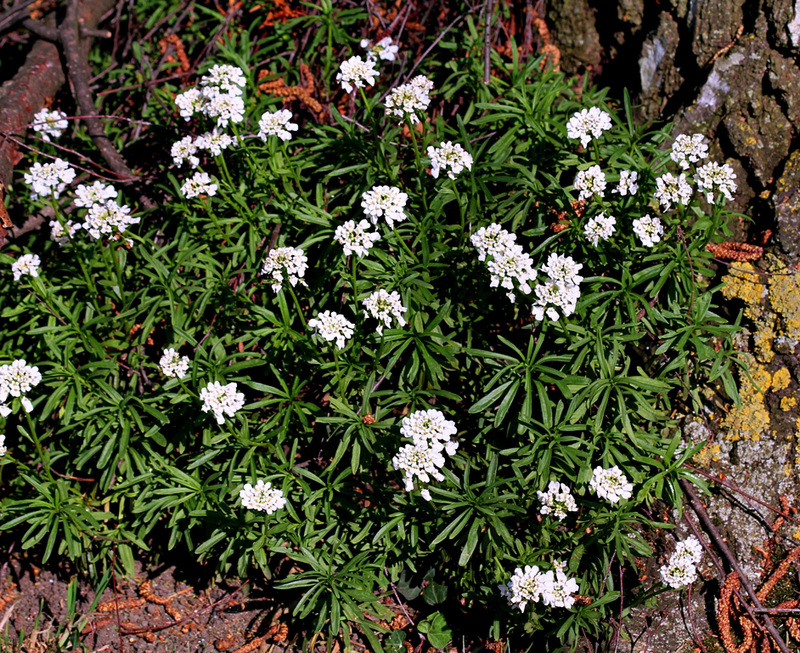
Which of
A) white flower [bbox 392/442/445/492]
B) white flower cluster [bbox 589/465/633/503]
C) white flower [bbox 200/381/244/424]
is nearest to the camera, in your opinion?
white flower [bbox 392/442/445/492]

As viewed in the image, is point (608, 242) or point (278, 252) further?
point (608, 242)

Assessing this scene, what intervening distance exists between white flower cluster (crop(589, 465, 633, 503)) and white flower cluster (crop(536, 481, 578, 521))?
122mm

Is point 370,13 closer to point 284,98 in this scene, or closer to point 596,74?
point 284,98

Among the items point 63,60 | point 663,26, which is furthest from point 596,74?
point 63,60

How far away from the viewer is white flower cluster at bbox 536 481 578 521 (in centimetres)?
285

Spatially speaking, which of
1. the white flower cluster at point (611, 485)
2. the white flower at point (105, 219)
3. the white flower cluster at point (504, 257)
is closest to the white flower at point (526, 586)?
the white flower cluster at point (611, 485)

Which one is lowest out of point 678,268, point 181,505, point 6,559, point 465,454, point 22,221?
point 6,559

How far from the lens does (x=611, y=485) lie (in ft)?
9.28

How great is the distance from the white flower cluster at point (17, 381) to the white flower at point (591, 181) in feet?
9.06

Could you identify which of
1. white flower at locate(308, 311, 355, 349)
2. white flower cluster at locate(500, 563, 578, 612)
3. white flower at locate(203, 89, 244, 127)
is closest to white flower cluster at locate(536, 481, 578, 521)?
white flower cluster at locate(500, 563, 578, 612)

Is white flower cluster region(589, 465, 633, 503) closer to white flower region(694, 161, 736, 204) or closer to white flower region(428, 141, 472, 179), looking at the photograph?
white flower region(694, 161, 736, 204)

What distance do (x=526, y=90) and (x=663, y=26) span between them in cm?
110

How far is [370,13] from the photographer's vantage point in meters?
4.46

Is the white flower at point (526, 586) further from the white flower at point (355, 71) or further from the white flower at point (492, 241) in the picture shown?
the white flower at point (355, 71)
